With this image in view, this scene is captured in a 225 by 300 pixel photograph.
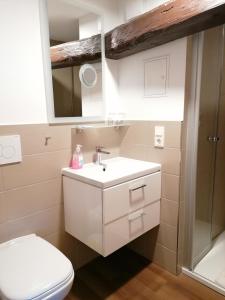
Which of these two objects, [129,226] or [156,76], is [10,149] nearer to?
[129,226]

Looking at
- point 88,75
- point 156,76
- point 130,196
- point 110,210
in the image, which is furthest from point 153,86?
point 110,210

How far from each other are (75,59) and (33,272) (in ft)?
4.50

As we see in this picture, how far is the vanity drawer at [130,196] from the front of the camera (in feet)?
4.11

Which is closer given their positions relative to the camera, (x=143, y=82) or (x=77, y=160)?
(x=77, y=160)

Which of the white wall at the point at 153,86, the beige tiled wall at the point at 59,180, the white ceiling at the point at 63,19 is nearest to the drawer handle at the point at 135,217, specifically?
the beige tiled wall at the point at 59,180

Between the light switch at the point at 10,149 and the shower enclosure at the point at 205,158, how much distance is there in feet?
3.73

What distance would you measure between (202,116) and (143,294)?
135 centimetres

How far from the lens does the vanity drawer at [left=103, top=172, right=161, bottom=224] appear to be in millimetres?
1253

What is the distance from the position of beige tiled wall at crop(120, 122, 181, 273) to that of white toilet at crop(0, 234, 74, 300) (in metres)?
0.85

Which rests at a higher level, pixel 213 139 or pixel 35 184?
pixel 213 139

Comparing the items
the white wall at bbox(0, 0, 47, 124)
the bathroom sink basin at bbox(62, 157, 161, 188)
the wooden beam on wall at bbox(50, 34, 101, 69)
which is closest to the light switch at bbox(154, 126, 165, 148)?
the bathroom sink basin at bbox(62, 157, 161, 188)

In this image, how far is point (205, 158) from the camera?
5.75 feet

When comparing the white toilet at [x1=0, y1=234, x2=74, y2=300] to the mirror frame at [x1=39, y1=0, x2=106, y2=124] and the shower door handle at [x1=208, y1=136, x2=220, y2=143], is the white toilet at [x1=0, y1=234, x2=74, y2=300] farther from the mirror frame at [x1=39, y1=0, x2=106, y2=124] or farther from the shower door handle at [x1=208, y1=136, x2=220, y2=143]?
the shower door handle at [x1=208, y1=136, x2=220, y2=143]

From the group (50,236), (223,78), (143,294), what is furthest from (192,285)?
(223,78)
